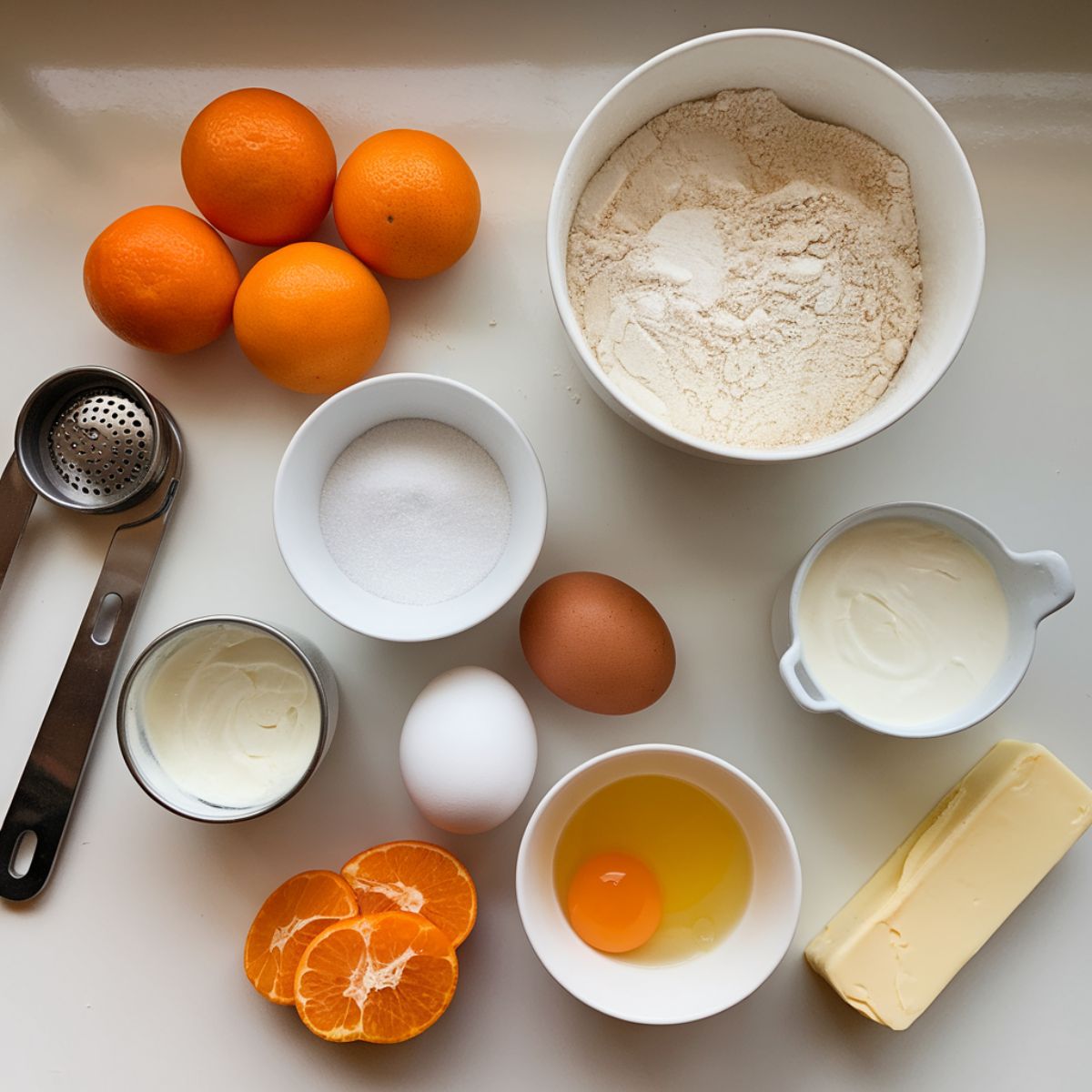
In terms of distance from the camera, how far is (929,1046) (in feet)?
3.32

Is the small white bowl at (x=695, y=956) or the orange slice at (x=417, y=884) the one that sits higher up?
the small white bowl at (x=695, y=956)

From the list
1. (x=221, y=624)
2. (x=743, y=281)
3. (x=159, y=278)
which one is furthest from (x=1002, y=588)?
(x=159, y=278)

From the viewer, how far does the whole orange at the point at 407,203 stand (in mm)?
907

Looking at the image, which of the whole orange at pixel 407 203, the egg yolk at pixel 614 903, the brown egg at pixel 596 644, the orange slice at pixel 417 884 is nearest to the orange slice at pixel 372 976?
the orange slice at pixel 417 884

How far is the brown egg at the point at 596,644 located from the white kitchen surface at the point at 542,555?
0.09 meters

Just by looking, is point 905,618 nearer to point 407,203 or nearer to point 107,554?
point 407,203

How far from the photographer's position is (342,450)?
0.96 m

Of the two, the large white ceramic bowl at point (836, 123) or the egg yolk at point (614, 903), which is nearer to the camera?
the large white ceramic bowl at point (836, 123)

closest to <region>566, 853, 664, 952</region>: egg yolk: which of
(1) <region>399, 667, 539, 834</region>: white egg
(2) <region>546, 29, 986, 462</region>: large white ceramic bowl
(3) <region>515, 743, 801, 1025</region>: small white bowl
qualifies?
(3) <region>515, 743, 801, 1025</region>: small white bowl

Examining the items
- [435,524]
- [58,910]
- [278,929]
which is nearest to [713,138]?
[435,524]

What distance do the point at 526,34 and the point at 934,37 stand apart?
0.45 metres

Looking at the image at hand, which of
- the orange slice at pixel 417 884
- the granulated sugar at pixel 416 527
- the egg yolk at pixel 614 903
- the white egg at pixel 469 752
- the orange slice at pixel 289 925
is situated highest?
the granulated sugar at pixel 416 527

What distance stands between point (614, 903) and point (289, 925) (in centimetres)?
34

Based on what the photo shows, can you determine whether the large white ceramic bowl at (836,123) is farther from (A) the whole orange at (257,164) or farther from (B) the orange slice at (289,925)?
(B) the orange slice at (289,925)
